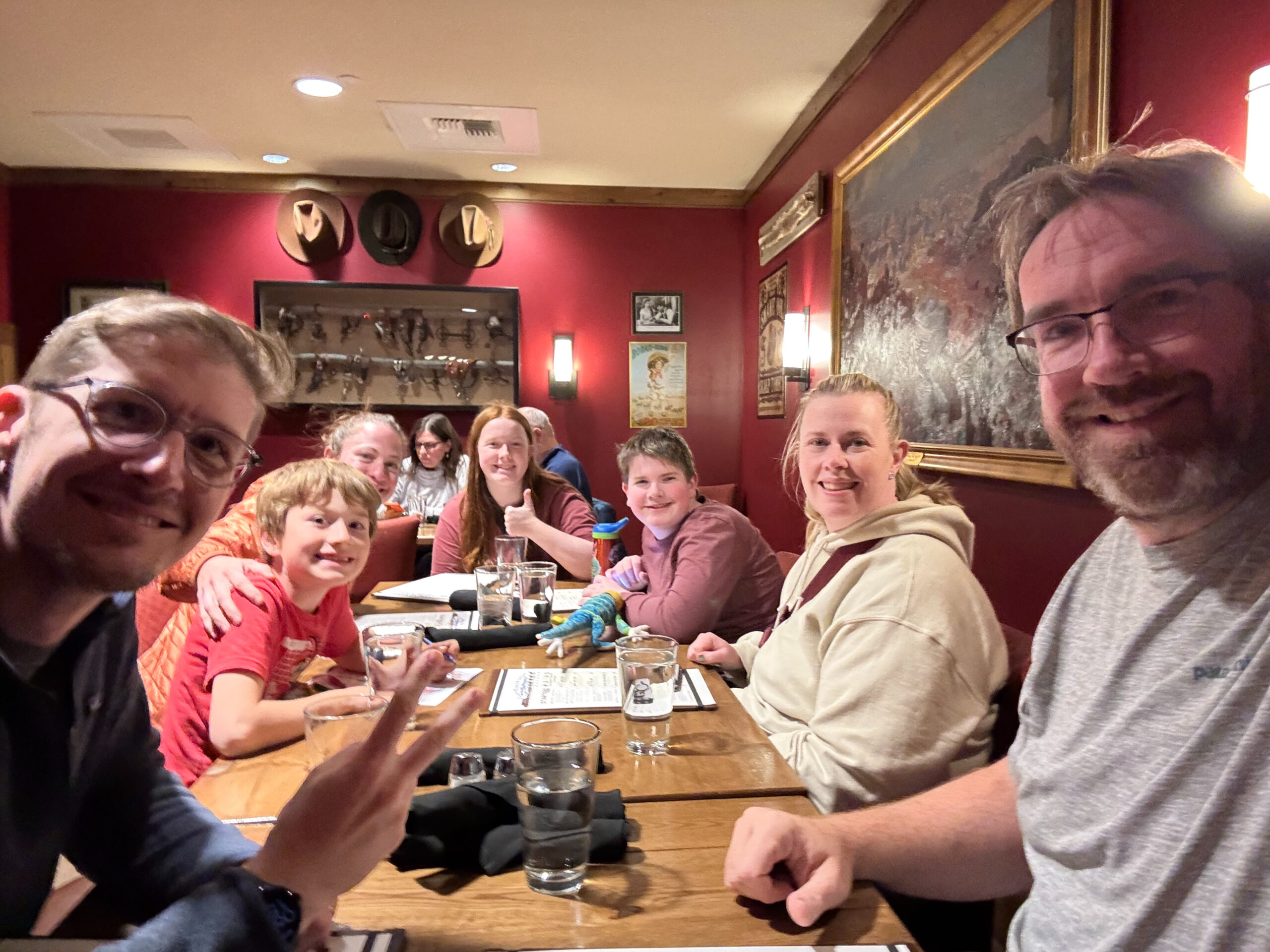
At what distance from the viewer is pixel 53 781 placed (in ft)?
2.47

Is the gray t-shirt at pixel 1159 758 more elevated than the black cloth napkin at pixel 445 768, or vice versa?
the gray t-shirt at pixel 1159 758

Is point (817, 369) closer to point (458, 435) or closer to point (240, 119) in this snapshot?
point (458, 435)

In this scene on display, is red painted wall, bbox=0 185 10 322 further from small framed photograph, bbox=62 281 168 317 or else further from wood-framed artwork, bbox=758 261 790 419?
wood-framed artwork, bbox=758 261 790 419

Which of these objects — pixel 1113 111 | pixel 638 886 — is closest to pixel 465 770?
pixel 638 886

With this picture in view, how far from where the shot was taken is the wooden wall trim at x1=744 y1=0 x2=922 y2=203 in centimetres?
277

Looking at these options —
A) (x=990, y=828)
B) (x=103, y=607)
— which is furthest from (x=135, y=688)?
(x=990, y=828)

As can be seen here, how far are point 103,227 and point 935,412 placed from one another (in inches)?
203

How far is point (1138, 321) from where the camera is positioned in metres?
0.80

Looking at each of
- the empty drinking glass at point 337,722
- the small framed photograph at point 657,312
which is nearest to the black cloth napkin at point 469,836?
the empty drinking glass at point 337,722

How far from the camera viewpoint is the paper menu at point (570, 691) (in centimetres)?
131

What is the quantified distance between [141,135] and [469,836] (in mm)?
4676

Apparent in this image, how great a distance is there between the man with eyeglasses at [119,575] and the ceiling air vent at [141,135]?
398 centimetres

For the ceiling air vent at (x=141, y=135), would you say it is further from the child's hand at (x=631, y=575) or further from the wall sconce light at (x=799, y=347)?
the child's hand at (x=631, y=575)

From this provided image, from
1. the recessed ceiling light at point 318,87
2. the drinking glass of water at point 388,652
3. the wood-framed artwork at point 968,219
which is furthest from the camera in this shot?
the recessed ceiling light at point 318,87
